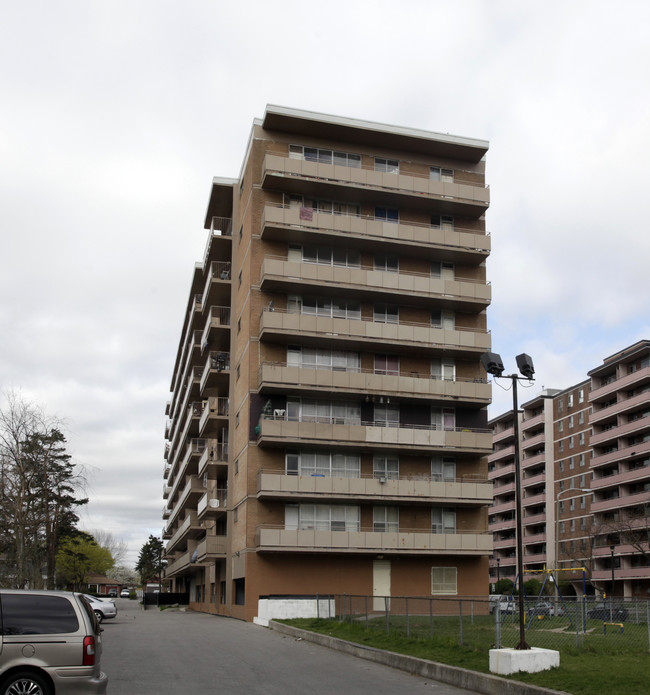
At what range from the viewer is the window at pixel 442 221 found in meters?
49.5

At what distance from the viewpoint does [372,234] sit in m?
46.1

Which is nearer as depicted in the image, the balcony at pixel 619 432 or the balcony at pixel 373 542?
the balcony at pixel 373 542

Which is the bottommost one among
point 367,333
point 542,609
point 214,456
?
point 542,609

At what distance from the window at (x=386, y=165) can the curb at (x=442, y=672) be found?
29.8 metres

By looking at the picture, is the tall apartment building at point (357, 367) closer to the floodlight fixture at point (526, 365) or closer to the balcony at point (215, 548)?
the balcony at point (215, 548)

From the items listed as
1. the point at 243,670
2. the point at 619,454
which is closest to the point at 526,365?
the point at 243,670

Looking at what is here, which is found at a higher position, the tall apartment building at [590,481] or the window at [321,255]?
the window at [321,255]

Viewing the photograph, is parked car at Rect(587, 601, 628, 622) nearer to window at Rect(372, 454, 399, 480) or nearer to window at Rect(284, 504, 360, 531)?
window at Rect(284, 504, 360, 531)

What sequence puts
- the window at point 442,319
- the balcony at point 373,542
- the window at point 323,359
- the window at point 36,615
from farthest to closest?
1. the window at point 442,319
2. the window at point 323,359
3. the balcony at point 373,542
4. the window at point 36,615

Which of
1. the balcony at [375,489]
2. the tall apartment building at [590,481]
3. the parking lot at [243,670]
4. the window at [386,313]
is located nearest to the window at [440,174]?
the window at [386,313]

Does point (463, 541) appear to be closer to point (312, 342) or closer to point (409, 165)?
point (312, 342)

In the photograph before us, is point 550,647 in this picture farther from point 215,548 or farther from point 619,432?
point 619,432

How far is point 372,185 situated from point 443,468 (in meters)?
15.9

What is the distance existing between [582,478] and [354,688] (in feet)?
307
